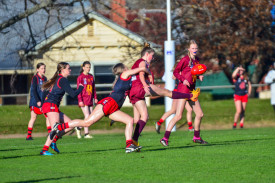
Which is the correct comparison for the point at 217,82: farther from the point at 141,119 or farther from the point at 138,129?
the point at 138,129

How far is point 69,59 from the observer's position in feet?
Answer: 85.0

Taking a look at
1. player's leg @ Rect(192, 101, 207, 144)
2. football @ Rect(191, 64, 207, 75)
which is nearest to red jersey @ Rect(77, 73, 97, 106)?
player's leg @ Rect(192, 101, 207, 144)

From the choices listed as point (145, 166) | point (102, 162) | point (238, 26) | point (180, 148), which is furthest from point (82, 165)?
point (238, 26)

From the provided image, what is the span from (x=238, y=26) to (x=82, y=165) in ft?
66.9

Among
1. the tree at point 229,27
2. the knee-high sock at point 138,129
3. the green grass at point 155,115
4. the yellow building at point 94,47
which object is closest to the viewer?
the knee-high sock at point 138,129

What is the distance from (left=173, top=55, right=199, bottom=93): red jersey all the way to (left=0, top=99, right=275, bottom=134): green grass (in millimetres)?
9368

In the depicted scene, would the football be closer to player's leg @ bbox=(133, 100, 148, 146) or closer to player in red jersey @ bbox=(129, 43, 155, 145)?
player in red jersey @ bbox=(129, 43, 155, 145)

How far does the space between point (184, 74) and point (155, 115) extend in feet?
37.4

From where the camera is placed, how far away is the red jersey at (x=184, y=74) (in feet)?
37.8

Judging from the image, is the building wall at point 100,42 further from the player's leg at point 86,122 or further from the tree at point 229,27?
the player's leg at point 86,122

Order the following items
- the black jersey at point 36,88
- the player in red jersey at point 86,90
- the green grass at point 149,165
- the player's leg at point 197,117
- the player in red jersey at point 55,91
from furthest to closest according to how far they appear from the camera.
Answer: the player in red jersey at point 86,90, the black jersey at point 36,88, the player's leg at point 197,117, the player in red jersey at point 55,91, the green grass at point 149,165

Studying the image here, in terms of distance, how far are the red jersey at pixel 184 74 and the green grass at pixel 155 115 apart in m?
→ 9.37

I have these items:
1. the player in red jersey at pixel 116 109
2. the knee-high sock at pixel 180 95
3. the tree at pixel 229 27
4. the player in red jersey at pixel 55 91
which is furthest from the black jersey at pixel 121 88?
the tree at pixel 229 27

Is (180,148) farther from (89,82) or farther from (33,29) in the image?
(33,29)
